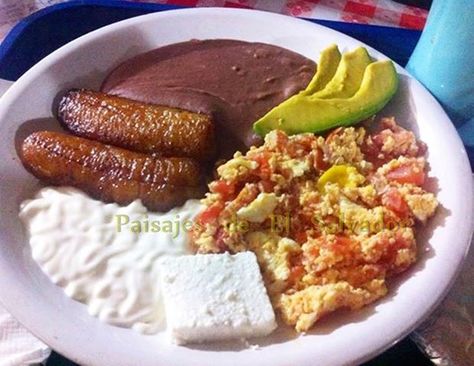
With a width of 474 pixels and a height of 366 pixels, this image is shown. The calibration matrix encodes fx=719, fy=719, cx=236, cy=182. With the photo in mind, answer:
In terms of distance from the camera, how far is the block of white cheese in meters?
1.18

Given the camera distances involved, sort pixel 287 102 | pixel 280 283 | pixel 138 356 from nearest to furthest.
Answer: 1. pixel 138 356
2. pixel 280 283
3. pixel 287 102

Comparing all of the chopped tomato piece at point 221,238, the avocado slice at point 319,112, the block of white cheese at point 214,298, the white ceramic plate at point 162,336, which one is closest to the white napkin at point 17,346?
the white ceramic plate at point 162,336

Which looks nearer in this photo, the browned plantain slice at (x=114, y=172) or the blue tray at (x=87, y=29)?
the browned plantain slice at (x=114, y=172)

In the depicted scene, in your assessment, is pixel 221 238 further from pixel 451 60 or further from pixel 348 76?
pixel 451 60

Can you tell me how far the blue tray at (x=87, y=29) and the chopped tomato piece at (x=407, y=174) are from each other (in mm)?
538

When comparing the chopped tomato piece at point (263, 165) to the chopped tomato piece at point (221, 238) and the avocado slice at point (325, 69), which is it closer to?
the chopped tomato piece at point (221, 238)

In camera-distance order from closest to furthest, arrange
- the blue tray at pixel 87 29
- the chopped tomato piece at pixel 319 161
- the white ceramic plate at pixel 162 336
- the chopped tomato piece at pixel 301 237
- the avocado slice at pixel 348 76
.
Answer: the white ceramic plate at pixel 162 336 < the chopped tomato piece at pixel 301 237 < the chopped tomato piece at pixel 319 161 < the avocado slice at pixel 348 76 < the blue tray at pixel 87 29

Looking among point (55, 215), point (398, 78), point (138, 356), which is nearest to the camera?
point (138, 356)

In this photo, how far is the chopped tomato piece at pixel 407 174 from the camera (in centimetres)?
141

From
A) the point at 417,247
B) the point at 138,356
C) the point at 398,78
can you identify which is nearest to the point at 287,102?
the point at 398,78

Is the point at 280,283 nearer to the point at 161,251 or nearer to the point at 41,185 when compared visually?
the point at 161,251

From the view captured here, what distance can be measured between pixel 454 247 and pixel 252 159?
16.1 inches

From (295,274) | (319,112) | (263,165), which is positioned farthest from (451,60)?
(295,274)

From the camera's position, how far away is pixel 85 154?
1.43m
